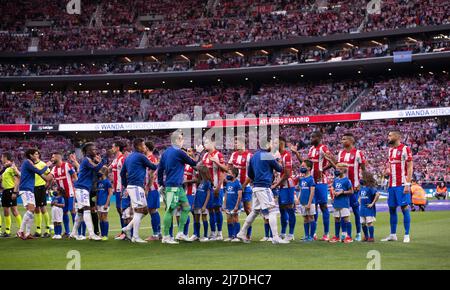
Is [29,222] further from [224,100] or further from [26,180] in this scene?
[224,100]

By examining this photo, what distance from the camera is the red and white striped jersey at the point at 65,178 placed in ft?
63.2

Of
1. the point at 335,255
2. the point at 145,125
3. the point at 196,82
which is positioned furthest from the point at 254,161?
the point at 196,82

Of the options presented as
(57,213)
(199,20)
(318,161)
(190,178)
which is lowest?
(57,213)

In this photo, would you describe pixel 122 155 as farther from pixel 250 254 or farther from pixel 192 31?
pixel 192 31

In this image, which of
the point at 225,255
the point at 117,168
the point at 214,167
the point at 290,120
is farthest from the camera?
the point at 290,120

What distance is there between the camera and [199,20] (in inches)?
2749

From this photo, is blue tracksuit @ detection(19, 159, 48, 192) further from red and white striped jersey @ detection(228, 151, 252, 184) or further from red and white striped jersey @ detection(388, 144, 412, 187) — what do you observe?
red and white striped jersey @ detection(388, 144, 412, 187)

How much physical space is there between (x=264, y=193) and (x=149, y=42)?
54828mm

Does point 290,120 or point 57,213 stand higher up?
point 290,120

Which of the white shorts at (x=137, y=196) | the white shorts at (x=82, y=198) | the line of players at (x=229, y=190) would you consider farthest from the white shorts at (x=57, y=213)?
the white shorts at (x=137, y=196)

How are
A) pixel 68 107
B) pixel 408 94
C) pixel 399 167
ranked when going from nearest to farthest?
pixel 399 167
pixel 408 94
pixel 68 107

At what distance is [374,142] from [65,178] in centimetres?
3923

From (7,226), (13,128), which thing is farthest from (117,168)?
(13,128)

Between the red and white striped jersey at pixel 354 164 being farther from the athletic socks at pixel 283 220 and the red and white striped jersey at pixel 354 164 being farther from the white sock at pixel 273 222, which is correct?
the white sock at pixel 273 222
